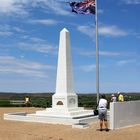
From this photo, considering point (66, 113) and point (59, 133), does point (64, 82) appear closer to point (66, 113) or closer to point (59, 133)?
point (66, 113)

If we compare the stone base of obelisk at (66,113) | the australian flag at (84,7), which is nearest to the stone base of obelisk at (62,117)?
the stone base of obelisk at (66,113)

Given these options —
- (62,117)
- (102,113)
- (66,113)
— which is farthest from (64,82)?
(102,113)

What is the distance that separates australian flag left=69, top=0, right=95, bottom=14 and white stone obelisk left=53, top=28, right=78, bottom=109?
2.00 m

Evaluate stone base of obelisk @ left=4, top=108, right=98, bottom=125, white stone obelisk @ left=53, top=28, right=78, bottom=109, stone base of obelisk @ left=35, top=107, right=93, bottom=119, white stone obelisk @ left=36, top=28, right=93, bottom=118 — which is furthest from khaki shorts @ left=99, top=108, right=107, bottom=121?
white stone obelisk @ left=53, top=28, right=78, bottom=109

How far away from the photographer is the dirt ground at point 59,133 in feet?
56.0

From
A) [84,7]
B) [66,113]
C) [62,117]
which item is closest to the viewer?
[62,117]

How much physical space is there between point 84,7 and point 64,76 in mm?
4752

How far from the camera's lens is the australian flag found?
85.7ft

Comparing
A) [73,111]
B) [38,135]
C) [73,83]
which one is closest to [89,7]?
[73,83]

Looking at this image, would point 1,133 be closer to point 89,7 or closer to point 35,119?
point 35,119

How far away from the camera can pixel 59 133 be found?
18531 millimetres

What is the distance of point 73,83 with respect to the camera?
25.2 metres

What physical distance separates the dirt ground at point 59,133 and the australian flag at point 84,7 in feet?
26.4

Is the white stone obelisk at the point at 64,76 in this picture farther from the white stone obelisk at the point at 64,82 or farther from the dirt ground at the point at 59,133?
the dirt ground at the point at 59,133
